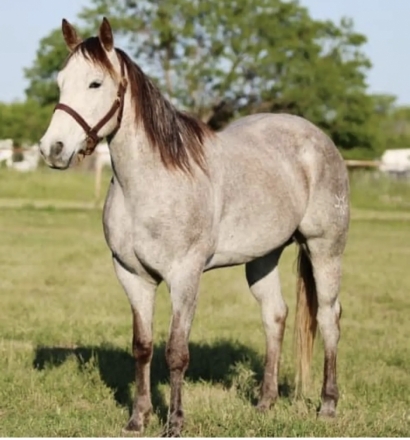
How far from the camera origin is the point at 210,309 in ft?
35.5

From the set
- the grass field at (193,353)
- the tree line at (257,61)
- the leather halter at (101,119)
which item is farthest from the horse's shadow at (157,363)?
the tree line at (257,61)

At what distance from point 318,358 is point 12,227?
546 inches

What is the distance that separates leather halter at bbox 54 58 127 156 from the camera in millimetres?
4930

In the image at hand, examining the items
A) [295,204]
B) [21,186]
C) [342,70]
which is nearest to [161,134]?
[295,204]

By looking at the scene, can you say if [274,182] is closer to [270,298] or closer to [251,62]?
[270,298]

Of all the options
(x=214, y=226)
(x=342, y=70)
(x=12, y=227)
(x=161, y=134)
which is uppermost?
(x=342, y=70)

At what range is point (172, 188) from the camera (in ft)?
17.1

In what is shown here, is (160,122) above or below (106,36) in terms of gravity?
below

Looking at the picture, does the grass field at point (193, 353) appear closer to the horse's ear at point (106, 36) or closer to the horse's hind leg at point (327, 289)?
the horse's hind leg at point (327, 289)

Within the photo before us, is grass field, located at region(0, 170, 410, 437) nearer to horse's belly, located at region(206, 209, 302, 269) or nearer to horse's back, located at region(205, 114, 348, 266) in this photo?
horse's belly, located at region(206, 209, 302, 269)

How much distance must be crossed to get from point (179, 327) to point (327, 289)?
155 cm

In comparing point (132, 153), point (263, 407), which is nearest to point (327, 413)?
point (263, 407)

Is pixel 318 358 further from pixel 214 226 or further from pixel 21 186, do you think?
pixel 21 186

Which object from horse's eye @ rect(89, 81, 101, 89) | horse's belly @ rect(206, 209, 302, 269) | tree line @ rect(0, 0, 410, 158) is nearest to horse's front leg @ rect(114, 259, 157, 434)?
horse's belly @ rect(206, 209, 302, 269)
